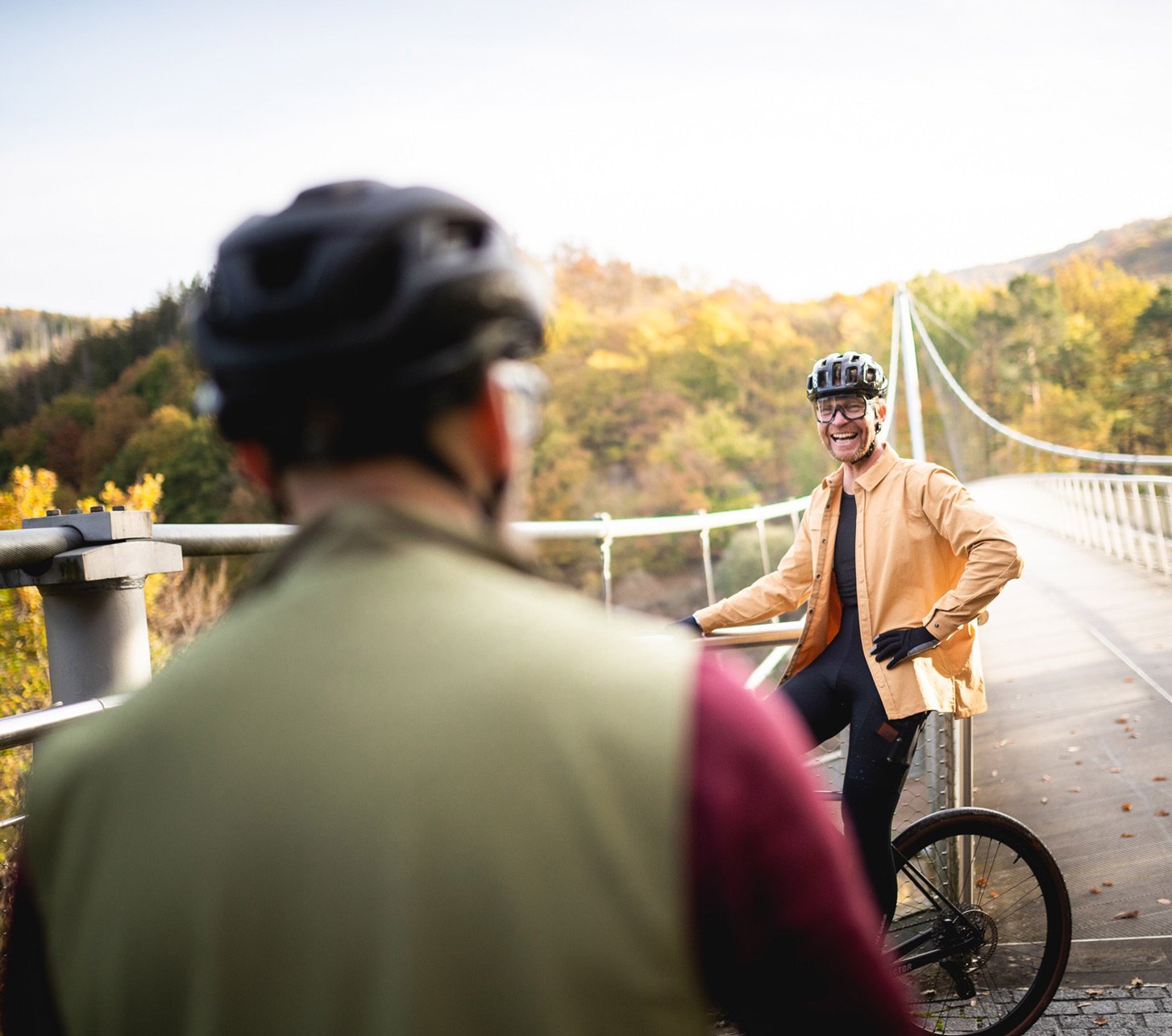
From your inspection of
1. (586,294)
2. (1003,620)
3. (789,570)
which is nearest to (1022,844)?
(789,570)

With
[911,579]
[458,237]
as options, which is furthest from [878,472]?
[458,237]

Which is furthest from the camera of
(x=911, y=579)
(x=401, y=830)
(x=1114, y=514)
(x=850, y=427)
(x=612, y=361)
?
(x=612, y=361)

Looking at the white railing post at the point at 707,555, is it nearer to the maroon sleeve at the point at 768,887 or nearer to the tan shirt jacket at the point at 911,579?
the tan shirt jacket at the point at 911,579

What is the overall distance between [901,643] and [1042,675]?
4.89 m

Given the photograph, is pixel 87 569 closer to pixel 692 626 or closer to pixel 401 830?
pixel 692 626

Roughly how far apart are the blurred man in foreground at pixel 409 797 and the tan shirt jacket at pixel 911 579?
183 centimetres

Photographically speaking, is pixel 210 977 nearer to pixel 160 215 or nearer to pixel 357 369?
pixel 357 369

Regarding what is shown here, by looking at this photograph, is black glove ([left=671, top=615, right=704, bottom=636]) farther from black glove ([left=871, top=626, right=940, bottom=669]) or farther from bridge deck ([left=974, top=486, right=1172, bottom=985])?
bridge deck ([left=974, top=486, right=1172, bottom=985])

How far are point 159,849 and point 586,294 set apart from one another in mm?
54821

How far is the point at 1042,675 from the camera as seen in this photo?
6844mm

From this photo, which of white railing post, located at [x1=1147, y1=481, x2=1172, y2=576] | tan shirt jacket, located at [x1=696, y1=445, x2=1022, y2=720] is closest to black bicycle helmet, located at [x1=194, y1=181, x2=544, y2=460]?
tan shirt jacket, located at [x1=696, y1=445, x2=1022, y2=720]

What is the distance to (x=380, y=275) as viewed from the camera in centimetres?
66

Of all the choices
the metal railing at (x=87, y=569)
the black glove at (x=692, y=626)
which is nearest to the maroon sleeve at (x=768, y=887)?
the metal railing at (x=87, y=569)

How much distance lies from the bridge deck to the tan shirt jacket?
125 centimetres
